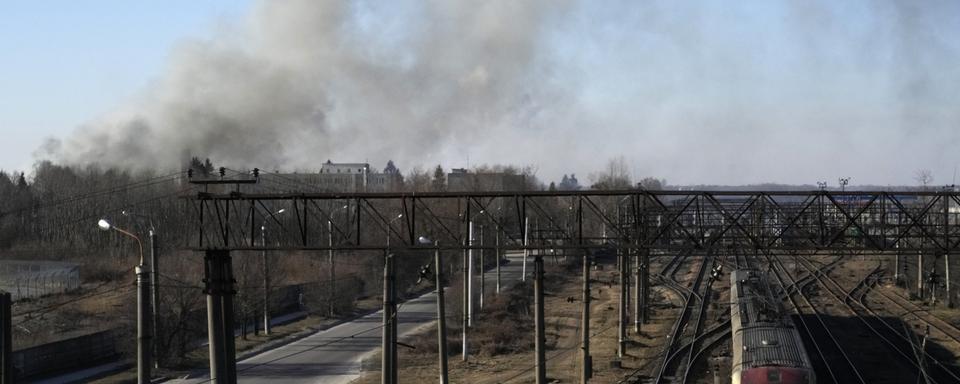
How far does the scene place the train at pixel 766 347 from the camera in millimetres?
17812

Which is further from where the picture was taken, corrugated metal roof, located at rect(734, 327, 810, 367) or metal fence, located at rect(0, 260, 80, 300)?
metal fence, located at rect(0, 260, 80, 300)

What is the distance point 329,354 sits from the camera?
32.8m

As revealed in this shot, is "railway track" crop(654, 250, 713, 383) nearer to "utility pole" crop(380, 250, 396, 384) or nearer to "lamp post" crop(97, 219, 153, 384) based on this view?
"utility pole" crop(380, 250, 396, 384)

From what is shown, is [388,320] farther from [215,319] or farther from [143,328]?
[143,328]

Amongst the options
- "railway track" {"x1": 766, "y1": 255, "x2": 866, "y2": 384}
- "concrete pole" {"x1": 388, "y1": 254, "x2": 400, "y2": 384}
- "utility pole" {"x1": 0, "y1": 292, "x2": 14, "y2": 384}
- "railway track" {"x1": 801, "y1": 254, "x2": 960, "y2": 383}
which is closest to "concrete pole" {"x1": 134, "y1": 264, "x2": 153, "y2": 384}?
"utility pole" {"x1": 0, "y1": 292, "x2": 14, "y2": 384}

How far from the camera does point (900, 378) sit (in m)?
23.9

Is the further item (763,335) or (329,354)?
(329,354)

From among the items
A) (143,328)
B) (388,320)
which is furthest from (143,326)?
(388,320)

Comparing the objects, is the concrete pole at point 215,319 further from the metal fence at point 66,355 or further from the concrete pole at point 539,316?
the metal fence at point 66,355

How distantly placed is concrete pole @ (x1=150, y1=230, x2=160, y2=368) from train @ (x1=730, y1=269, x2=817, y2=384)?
1203 cm

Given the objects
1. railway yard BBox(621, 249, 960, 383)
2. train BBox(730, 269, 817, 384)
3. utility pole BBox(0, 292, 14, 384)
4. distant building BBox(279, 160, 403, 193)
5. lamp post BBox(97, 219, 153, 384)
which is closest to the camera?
utility pole BBox(0, 292, 14, 384)

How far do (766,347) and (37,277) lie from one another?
33.8m

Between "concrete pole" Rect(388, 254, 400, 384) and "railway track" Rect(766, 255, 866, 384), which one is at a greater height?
"concrete pole" Rect(388, 254, 400, 384)

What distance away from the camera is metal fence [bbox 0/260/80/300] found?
4100cm
